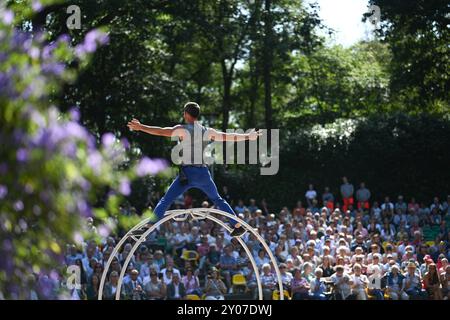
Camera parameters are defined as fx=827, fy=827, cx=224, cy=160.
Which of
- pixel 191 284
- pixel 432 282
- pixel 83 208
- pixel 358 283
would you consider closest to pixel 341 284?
pixel 358 283

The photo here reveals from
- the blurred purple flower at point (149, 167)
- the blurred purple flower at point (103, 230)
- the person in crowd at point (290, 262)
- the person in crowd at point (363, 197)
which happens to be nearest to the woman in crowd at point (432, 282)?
the person in crowd at point (290, 262)

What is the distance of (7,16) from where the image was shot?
4.38 m

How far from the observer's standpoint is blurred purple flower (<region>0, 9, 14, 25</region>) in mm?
4359

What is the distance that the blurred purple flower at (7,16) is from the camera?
4.36 meters

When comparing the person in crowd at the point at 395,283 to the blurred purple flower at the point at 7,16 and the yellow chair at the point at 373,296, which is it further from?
the blurred purple flower at the point at 7,16

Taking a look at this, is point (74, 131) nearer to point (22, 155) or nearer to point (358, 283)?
point (22, 155)

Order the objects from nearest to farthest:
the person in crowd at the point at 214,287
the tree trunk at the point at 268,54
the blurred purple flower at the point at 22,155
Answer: the blurred purple flower at the point at 22,155 < the person in crowd at the point at 214,287 < the tree trunk at the point at 268,54

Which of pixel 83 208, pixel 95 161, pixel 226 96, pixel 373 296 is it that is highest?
pixel 226 96

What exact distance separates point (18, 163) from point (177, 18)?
20202mm

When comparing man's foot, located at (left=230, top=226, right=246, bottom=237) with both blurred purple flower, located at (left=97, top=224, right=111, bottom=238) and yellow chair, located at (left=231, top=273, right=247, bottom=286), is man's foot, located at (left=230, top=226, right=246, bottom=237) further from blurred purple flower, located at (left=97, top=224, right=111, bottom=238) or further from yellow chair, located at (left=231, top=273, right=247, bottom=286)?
yellow chair, located at (left=231, top=273, right=247, bottom=286)

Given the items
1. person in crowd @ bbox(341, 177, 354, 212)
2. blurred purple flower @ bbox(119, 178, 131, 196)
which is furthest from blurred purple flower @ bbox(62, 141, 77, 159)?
person in crowd @ bbox(341, 177, 354, 212)

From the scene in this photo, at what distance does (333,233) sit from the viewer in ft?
52.4

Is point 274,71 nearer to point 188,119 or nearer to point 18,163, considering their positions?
point 188,119
